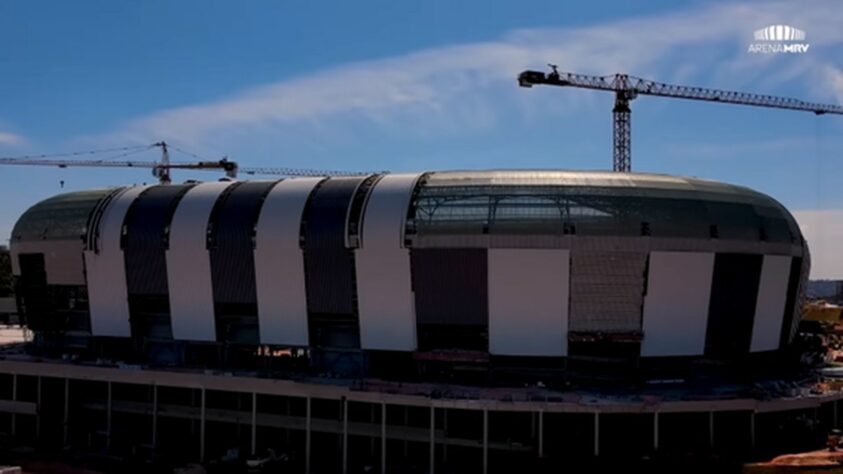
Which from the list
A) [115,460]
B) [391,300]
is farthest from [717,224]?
[115,460]

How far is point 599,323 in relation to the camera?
3022 inches

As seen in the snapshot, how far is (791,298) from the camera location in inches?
3469

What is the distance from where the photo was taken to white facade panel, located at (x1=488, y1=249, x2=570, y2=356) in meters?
75.9

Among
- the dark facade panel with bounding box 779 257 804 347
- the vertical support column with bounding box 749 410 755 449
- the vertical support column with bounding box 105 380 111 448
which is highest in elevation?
the dark facade panel with bounding box 779 257 804 347

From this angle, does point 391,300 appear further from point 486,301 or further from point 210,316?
point 210,316

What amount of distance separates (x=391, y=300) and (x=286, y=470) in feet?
59.5

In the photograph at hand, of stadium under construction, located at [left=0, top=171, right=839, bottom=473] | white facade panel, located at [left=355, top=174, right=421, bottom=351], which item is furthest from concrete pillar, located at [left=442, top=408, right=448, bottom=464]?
white facade panel, located at [left=355, top=174, right=421, bottom=351]

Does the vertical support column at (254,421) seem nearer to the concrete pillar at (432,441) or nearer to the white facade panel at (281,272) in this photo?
the white facade panel at (281,272)

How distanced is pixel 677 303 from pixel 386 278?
26.6 metres

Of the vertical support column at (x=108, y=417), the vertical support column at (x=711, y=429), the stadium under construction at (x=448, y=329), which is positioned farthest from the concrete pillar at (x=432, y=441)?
the vertical support column at (x=108, y=417)

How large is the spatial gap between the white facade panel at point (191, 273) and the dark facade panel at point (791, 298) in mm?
57997

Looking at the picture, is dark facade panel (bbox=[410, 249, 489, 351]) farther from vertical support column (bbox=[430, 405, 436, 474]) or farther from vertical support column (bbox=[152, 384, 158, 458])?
vertical support column (bbox=[152, 384, 158, 458])

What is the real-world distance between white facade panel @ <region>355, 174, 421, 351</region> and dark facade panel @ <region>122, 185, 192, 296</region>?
22679 millimetres

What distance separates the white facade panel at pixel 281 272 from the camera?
82.7 metres
